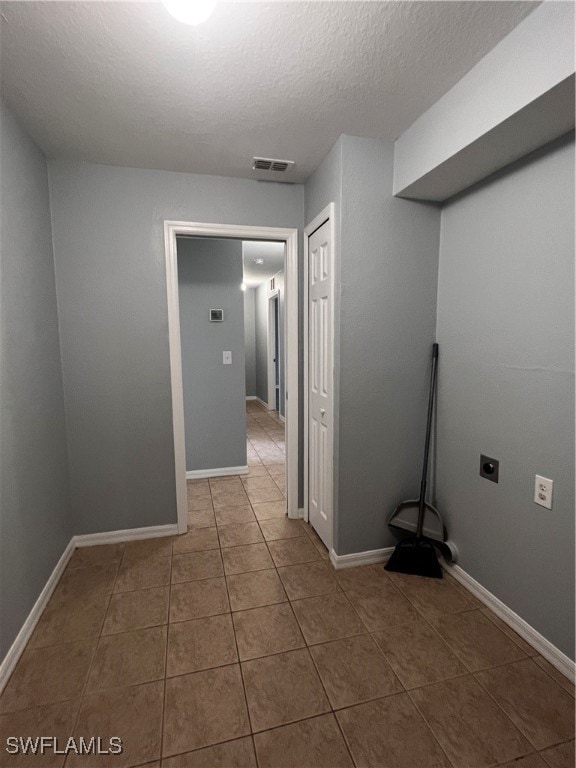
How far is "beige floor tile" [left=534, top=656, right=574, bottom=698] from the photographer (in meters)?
1.43

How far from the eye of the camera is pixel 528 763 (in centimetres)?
118

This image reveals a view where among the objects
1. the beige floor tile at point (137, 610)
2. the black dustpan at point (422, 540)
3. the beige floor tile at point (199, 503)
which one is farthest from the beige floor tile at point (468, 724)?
the beige floor tile at point (199, 503)

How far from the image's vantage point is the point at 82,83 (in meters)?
1.51

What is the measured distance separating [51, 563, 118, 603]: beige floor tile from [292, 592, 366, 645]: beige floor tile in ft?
3.45

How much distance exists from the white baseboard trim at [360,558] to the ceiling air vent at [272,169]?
2287 mm

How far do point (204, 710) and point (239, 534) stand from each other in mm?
1246

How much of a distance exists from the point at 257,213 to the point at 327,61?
3.59ft

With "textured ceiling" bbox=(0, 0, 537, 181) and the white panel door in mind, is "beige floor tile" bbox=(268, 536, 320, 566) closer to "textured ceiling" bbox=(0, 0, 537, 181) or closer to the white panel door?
the white panel door

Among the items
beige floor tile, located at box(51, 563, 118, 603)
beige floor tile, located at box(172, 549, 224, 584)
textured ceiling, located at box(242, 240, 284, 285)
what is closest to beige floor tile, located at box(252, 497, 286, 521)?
beige floor tile, located at box(172, 549, 224, 584)

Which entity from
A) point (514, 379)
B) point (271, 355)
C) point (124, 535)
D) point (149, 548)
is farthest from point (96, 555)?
point (271, 355)

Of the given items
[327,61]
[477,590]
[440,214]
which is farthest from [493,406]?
[327,61]

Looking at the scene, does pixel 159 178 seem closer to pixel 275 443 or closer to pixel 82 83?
pixel 82 83

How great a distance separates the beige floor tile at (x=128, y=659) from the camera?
1.48m

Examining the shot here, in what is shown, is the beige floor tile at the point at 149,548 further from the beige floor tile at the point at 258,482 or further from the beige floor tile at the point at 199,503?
the beige floor tile at the point at 258,482
